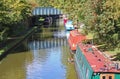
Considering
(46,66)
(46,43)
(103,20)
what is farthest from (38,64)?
(46,43)

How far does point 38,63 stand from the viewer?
37656 mm

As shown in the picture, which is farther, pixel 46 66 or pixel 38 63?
pixel 38 63

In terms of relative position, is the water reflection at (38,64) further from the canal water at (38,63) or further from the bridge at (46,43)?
the bridge at (46,43)

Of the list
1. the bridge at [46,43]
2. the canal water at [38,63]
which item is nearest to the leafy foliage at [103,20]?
the canal water at [38,63]

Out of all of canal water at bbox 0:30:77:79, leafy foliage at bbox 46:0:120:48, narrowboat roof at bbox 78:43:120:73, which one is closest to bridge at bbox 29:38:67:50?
canal water at bbox 0:30:77:79

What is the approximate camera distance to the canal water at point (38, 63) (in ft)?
105

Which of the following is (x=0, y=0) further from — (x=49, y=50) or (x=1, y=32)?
(x=49, y=50)

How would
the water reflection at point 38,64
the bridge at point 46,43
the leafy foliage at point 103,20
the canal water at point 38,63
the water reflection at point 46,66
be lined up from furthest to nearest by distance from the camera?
Result: the bridge at point 46,43 < the canal water at point 38,63 < the water reflection at point 38,64 < the water reflection at point 46,66 < the leafy foliage at point 103,20

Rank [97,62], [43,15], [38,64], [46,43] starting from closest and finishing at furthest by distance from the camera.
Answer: [97,62]
[38,64]
[46,43]
[43,15]

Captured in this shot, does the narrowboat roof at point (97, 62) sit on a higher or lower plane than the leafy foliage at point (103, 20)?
lower

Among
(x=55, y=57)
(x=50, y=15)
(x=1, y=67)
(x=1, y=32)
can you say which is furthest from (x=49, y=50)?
(x=50, y=15)

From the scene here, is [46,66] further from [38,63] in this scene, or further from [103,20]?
[103,20]

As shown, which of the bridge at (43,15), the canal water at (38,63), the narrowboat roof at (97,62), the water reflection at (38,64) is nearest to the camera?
the narrowboat roof at (97,62)

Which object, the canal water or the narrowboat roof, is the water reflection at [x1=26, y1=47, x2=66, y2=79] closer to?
the canal water
